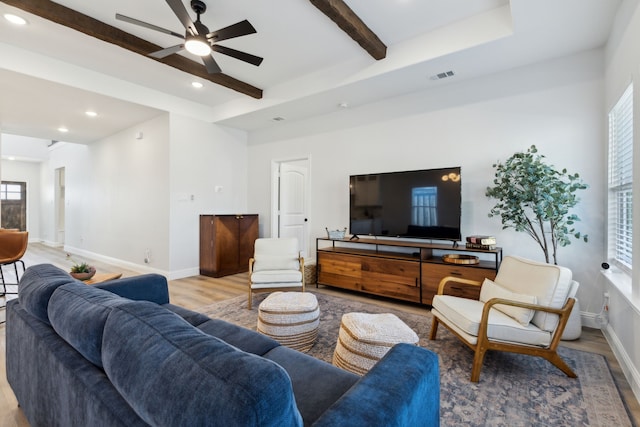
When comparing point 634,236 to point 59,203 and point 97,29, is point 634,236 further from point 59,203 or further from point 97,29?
point 59,203

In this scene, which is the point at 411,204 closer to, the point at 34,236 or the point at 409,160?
the point at 409,160

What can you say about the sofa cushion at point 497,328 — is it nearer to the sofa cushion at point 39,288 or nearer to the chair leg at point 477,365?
the chair leg at point 477,365

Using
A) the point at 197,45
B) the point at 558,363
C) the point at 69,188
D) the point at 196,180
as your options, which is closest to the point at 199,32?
the point at 197,45

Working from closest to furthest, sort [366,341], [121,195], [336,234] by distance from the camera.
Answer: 1. [366,341]
2. [336,234]
3. [121,195]

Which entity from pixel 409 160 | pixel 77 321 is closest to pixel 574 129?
pixel 409 160

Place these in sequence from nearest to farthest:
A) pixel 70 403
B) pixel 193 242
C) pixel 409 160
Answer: pixel 70 403
pixel 409 160
pixel 193 242

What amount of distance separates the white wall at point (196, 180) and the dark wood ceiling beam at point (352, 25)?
331 cm

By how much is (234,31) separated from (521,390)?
3.46m

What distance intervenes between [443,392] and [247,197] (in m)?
5.00

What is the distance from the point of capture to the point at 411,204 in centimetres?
385

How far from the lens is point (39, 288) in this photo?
1.38 metres

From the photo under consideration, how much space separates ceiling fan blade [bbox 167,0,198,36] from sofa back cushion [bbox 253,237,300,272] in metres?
2.41

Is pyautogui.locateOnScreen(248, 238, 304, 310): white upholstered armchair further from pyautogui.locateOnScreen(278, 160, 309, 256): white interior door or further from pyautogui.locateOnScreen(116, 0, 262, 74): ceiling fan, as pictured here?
pyautogui.locateOnScreen(116, 0, 262, 74): ceiling fan

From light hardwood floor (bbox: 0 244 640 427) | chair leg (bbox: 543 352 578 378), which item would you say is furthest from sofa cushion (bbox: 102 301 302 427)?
chair leg (bbox: 543 352 578 378)
